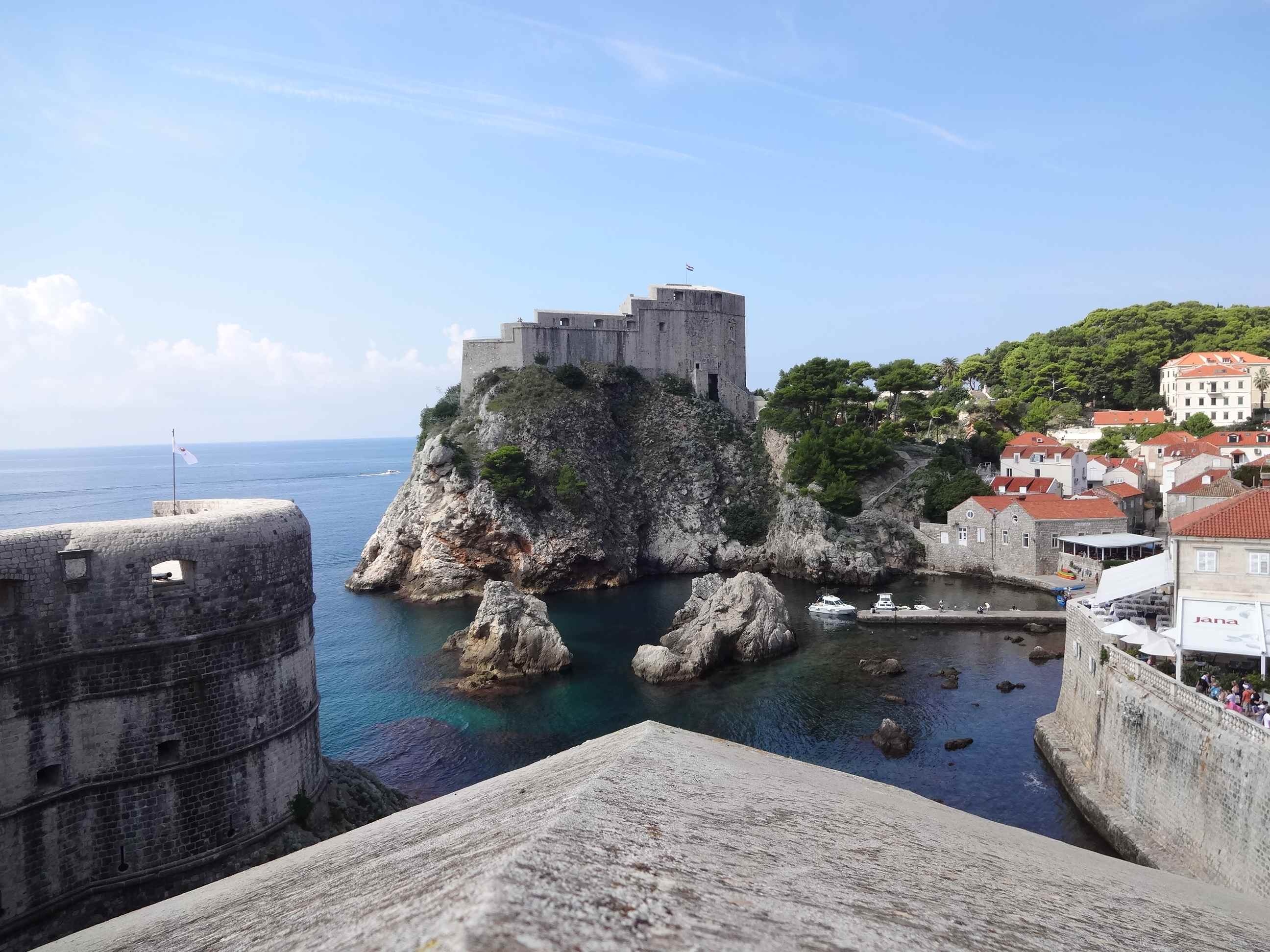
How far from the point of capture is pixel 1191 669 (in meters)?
18.2

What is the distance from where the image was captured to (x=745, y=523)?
58.5 m

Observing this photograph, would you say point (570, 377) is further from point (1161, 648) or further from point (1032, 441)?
point (1161, 648)

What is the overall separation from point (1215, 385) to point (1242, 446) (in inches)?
727

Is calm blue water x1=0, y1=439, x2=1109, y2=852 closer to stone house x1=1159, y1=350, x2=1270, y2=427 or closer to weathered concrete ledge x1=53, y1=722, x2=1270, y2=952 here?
weathered concrete ledge x1=53, y1=722, x2=1270, y2=952

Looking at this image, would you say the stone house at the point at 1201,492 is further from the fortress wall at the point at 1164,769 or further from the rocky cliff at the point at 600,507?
the fortress wall at the point at 1164,769

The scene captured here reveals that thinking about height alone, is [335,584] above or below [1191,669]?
below

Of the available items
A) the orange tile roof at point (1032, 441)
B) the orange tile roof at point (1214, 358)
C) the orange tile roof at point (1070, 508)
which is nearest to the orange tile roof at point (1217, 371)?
the orange tile roof at point (1214, 358)

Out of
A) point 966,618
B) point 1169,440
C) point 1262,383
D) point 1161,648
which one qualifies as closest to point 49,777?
point 1161,648

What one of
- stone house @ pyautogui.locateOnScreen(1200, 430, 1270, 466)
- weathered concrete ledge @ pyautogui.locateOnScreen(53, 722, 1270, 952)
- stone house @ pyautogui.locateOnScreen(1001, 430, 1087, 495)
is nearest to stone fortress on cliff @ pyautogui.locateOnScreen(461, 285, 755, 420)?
stone house @ pyautogui.locateOnScreen(1001, 430, 1087, 495)

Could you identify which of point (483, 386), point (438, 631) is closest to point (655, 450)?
point (483, 386)

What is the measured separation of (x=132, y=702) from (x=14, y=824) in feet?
7.05

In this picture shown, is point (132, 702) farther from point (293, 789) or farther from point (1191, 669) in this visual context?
point (1191, 669)

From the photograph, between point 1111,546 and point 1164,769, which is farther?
point 1111,546

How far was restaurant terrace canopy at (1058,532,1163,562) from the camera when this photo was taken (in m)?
42.6
